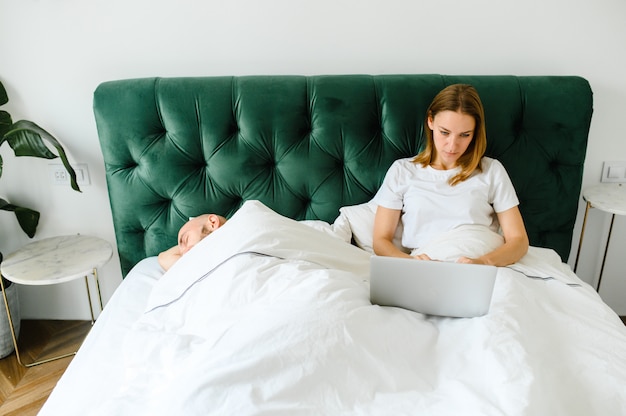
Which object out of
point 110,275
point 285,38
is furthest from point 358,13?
point 110,275

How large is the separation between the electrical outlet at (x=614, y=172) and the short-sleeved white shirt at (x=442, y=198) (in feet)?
1.94

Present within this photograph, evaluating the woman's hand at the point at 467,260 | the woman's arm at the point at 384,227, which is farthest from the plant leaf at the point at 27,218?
the woman's hand at the point at 467,260

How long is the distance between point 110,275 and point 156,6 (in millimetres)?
1047

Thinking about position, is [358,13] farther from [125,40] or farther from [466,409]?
[466,409]

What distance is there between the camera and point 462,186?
4.91ft

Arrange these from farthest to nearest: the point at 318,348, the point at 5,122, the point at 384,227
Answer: the point at 5,122 → the point at 384,227 → the point at 318,348

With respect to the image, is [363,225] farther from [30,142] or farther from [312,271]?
[30,142]

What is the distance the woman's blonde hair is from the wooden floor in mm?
1467

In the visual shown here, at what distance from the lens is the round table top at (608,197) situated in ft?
5.36

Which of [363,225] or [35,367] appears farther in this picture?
[35,367]

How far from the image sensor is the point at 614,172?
1.84 m

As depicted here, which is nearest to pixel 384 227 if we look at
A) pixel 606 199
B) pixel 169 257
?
pixel 169 257

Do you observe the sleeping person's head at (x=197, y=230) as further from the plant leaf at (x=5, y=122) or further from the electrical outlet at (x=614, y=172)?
the electrical outlet at (x=614, y=172)

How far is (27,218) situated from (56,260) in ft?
0.97
